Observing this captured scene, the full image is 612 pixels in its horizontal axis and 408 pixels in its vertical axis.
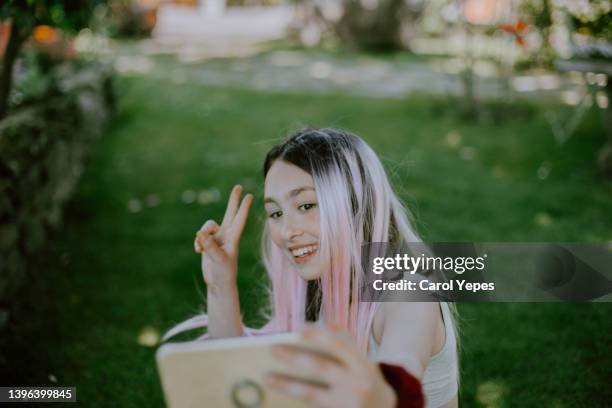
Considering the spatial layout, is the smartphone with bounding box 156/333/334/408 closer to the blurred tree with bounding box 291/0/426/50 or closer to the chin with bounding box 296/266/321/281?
the chin with bounding box 296/266/321/281

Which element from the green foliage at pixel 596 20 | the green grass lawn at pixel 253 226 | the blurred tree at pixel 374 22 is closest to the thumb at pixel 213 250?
the green grass lawn at pixel 253 226

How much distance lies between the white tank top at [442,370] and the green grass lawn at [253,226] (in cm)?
72

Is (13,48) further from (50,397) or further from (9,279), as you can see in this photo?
(50,397)

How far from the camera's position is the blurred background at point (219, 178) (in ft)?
9.08

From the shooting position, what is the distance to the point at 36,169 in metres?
3.47

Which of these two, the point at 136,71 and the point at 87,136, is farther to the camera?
the point at 136,71

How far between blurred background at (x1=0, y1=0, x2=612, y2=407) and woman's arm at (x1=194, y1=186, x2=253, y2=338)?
2.86 feet

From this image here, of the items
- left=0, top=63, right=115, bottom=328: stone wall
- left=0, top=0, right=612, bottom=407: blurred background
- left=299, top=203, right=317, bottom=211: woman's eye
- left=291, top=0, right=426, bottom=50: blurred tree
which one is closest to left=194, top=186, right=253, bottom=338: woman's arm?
left=299, top=203, right=317, bottom=211: woman's eye

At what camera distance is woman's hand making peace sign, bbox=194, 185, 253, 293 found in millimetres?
1505

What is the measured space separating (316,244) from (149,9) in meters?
15.6

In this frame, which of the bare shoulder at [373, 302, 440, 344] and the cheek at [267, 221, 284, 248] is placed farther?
the cheek at [267, 221, 284, 248]

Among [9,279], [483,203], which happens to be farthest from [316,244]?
[483,203]

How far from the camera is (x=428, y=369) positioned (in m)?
1.64

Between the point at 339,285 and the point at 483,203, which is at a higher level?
the point at 339,285
